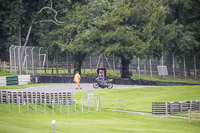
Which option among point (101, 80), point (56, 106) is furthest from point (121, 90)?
point (56, 106)

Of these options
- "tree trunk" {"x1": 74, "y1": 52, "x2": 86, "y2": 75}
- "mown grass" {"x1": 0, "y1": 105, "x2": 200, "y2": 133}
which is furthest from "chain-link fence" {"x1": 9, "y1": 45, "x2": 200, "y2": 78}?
"mown grass" {"x1": 0, "y1": 105, "x2": 200, "y2": 133}

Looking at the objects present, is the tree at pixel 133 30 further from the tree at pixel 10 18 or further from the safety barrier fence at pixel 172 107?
the safety barrier fence at pixel 172 107

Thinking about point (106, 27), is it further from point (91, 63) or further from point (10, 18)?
point (10, 18)

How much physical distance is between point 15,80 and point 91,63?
13.0 metres

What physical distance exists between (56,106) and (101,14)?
29.5 metres

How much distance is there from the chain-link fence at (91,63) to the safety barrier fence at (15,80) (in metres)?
1.96

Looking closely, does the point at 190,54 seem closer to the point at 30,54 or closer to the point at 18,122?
the point at 30,54

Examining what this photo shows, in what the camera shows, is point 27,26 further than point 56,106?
Yes

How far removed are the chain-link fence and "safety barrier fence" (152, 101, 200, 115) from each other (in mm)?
25467

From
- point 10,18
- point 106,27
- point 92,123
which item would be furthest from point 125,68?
point 92,123

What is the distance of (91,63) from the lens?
66.2 m

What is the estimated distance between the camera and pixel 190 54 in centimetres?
7375

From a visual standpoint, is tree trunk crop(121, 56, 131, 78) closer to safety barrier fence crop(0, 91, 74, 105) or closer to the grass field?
the grass field

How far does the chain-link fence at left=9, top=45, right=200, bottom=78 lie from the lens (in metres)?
59.7
